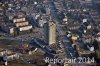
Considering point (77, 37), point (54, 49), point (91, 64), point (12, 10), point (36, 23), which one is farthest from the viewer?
point (12, 10)

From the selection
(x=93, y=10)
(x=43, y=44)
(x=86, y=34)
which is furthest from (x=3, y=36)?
(x=93, y=10)

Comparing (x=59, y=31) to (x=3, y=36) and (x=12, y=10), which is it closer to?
(x=3, y=36)

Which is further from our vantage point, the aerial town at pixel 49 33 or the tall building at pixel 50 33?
the tall building at pixel 50 33

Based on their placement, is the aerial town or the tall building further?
the tall building

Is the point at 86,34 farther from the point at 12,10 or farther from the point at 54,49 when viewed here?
the point at 12,10

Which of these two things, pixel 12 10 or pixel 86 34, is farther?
pixel 12 10

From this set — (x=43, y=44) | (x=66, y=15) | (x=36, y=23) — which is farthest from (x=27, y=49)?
(x=66, y=15)

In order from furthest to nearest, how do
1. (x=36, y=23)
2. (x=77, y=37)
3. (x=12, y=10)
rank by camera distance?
(x=12, y=10) → (x=36, y=23) → (x=77, y=37)
